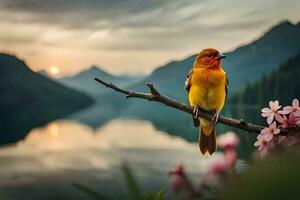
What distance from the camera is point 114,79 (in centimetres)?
532

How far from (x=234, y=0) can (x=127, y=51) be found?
98cm

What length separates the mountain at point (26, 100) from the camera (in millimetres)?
5750

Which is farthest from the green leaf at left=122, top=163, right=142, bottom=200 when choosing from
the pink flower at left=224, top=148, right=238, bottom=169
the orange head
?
the orange head

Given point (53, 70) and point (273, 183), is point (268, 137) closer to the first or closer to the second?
point (273, 183)

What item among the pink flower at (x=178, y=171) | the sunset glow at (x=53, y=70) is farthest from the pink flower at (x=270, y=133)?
the sunset glow at (x=53, y=70)

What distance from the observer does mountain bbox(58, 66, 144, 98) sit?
4.96m

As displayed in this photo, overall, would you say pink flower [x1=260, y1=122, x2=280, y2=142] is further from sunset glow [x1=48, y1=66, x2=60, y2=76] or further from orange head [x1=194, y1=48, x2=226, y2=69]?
sunset glow [x1=48, y1=66, x2=60, y2=76]

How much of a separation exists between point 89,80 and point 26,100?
3.65 feet

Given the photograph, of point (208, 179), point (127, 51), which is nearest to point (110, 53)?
point (127, 51)

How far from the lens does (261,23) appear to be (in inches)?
197

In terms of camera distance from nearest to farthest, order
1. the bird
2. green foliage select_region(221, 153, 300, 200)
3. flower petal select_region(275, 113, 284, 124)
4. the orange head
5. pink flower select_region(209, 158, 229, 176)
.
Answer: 1. green foliage select_region(221, 153, 300, 200)
2. pink flower select_region(209, 158, 229, 176)
3. flower petal select_region(275, 113, 284, 124)
4. the bird
5. the orange head

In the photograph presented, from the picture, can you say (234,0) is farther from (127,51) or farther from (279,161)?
(279,161)

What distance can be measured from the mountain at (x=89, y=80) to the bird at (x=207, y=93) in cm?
274

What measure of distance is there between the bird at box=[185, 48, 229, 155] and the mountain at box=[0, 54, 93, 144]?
3379mm
